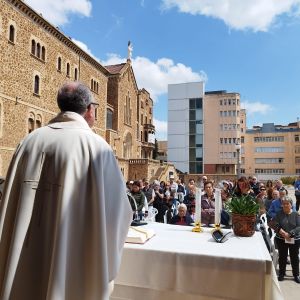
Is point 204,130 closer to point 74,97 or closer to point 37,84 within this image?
point 37,84

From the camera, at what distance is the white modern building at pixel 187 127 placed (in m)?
62.8

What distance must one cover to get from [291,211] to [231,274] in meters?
5.06

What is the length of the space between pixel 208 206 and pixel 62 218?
17.1 feet

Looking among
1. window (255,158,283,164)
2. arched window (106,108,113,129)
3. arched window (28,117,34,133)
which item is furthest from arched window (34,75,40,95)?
window (255,158,283,164)

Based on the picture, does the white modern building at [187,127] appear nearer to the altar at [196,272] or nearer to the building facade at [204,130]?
the building facade at [204,130]

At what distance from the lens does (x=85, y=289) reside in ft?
6.82

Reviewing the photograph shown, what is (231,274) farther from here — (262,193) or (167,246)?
(262,193)

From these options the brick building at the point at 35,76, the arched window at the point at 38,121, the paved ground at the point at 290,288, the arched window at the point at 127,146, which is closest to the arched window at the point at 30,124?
the brick building at the point at 35,76

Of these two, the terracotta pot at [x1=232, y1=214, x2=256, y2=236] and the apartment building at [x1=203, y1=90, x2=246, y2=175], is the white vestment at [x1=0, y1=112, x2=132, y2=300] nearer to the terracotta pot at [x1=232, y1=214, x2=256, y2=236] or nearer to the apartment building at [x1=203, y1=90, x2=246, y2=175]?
the terracotta pot at [x1=232, y1=214, x2=256, y2=236]

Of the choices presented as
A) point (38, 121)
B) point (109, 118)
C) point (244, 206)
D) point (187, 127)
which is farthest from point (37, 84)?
point (187, 127)

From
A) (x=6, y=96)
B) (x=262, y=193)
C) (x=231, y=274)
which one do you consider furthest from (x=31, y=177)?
(x=6, y=96)

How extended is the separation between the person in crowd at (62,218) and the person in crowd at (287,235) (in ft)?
17.0

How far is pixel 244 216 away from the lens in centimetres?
314

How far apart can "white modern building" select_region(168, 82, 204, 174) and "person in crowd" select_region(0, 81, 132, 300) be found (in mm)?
60826
